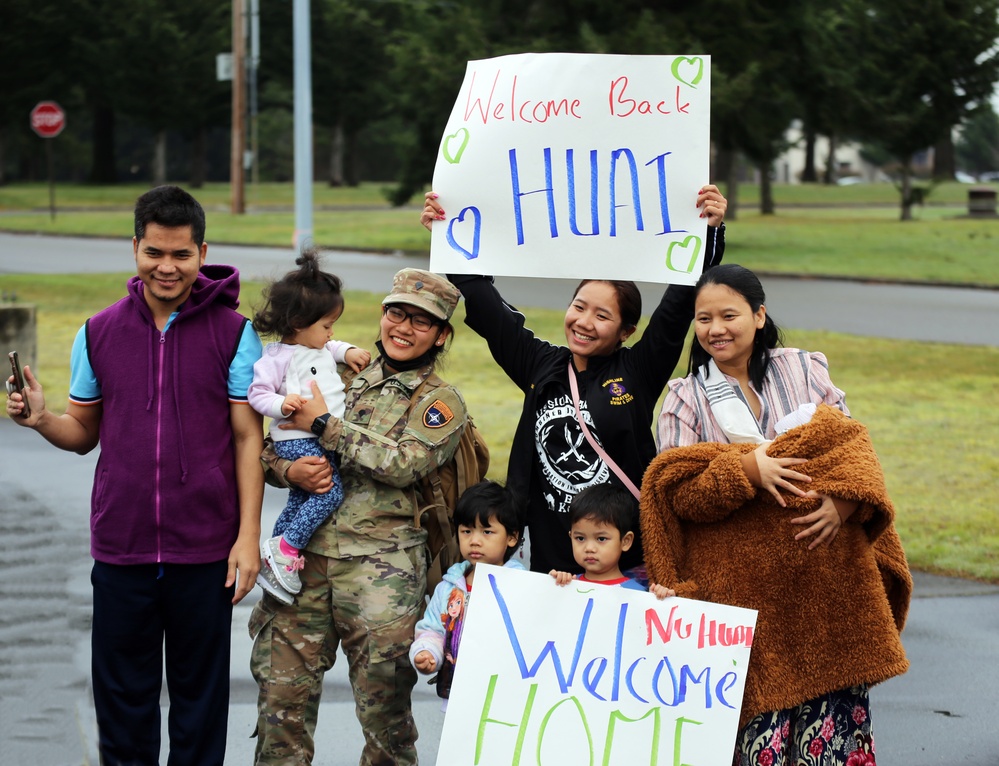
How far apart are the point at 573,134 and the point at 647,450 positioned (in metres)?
0.96

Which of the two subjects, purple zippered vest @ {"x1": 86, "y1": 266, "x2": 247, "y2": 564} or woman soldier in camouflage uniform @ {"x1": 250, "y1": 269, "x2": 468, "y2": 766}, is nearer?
purple zippered vest @ {"x1": 86, "y1": 266, "x2": 247, "y2": 564}

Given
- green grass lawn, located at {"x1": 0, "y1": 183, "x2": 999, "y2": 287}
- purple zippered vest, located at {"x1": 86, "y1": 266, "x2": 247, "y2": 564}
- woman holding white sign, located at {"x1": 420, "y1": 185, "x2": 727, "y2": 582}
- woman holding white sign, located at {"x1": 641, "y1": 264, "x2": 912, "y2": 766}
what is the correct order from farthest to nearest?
green grass lawn, located at {"x1": 0, "y1": 183, "x2": 999, "y2": 287}, woman holding white sign, located at {"x1": 420, "y1": 185, "x2": 727, "y2": 582}, purple zippered vest, located at {"x1": 86, "y1": 266, "x2": 247, "y2": 564}, woman holding white sign, located at {"x1": 641, "y1": 264, "x2": 912, "y2": 766}

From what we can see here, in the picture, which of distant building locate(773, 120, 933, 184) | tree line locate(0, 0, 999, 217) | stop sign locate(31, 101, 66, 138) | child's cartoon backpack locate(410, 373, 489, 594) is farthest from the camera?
distant building locate(773, 120, 933, 184)

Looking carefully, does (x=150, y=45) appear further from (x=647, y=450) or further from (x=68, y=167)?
(x=647, y=450)

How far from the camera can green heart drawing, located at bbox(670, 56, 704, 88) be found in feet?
12.5

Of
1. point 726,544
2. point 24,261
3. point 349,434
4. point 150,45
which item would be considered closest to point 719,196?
point 726,544

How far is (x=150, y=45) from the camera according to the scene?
185ft

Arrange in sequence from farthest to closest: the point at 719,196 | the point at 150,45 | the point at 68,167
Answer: the point at 68,167, the point at 150,45, the point at 719,196

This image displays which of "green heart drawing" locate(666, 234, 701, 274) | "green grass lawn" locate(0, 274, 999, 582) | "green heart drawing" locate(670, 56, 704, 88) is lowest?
"green grass lawn" locate(0, 274, 999, 582)

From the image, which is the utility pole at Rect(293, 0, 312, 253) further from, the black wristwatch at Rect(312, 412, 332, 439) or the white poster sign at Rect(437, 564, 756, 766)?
the white poster sign at Rect(437, 564, 756, 766)

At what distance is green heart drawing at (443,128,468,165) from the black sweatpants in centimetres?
136

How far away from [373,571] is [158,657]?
671 millimetres

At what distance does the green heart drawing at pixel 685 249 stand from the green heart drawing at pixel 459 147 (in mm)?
709

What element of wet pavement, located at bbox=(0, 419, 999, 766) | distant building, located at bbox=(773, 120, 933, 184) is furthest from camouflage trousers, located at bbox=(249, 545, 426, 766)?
distant building, located at bbox=(773, 120, 933, 184)
